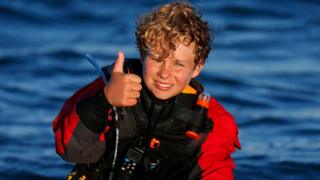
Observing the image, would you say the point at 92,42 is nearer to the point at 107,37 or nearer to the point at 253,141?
the point at 107,37

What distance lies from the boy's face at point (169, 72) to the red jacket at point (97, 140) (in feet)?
1.10

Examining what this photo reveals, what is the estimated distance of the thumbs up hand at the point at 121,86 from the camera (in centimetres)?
Result: 492

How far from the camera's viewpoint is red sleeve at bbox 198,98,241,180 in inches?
218

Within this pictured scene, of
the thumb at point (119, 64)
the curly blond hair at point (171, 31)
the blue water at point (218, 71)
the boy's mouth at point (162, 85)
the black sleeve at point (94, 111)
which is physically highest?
the curly blond hair at point (171, 31)

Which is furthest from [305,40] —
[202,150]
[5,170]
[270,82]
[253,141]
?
[202,150]

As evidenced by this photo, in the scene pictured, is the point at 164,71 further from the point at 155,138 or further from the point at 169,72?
the point at 155,138

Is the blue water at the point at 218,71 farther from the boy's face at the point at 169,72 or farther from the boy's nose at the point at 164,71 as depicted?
the boy's nose at the point at 164,71

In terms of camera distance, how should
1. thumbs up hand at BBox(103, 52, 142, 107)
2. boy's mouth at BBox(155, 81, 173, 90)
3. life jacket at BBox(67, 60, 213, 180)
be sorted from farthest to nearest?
1. life jacket at BBox(67, 60, 213, 180)
2. boy's mouth at BBox(155, 81, 173, 90)
3. thumbs up hand at BBox(103, 52, 142, 107)

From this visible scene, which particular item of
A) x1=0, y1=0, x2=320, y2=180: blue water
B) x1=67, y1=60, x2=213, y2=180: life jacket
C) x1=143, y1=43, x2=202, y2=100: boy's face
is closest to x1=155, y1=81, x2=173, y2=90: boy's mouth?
x1=143, y1=43, x2=202, y2=100: boy's face

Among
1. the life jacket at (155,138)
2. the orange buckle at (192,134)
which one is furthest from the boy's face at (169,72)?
the orange buckle at (192,134)

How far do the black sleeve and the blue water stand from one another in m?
1.22

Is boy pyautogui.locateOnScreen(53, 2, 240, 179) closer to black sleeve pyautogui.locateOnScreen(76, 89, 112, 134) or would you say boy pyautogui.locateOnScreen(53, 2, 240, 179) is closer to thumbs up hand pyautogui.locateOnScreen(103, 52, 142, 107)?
black sleeve pyautogui.locateOnScreen(76, 89, 112, 134)

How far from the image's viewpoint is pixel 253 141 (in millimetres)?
9633

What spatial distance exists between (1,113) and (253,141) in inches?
130
